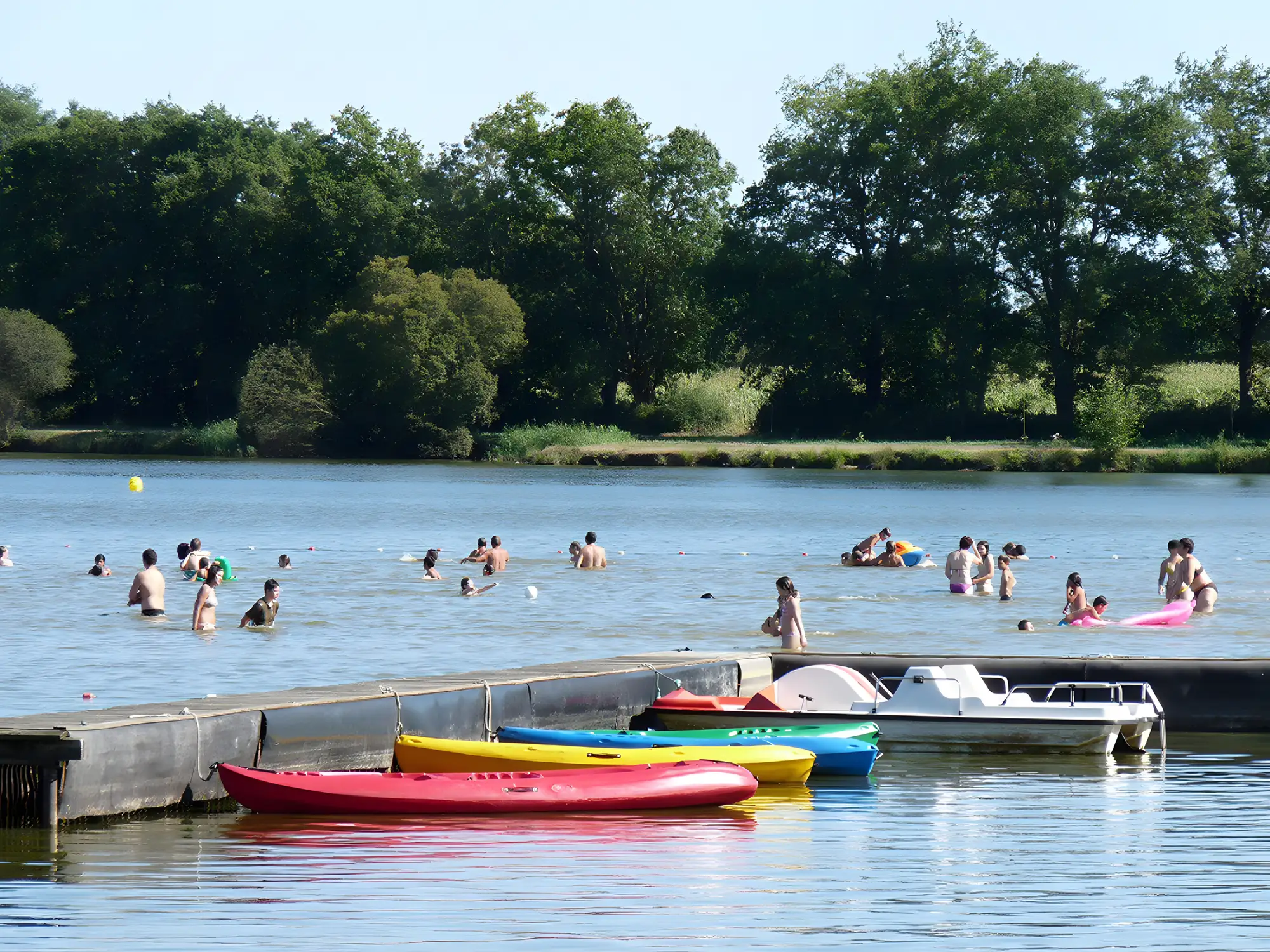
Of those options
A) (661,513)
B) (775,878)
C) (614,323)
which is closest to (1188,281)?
(614,323)

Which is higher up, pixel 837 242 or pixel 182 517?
pixel 837 242

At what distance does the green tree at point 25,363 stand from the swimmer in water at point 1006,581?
246 ft

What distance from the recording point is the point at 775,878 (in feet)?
38.1

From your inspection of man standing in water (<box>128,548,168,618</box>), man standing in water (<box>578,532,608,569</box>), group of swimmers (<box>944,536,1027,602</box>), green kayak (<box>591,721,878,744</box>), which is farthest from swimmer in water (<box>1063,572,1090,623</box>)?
man standing in water (<box>128,548,168,618</box>)

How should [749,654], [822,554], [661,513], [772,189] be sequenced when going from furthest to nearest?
[772,189]
[661,513]
[822,554]
[749,654]

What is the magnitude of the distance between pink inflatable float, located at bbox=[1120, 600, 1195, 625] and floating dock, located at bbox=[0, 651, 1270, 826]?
897 cm

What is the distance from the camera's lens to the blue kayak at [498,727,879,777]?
15.6 meters

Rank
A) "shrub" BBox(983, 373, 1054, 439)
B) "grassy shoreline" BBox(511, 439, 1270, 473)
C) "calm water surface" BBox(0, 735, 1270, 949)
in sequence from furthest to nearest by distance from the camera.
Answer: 1. "shrub" BBox(983, 373, 1054, 439)
2. "grassy shoreline" BBox(511, 439, 1270, 473)
3. "calm water surface" BBox(0, 735, 1270, 949)

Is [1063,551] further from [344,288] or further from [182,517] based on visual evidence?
[344,288]

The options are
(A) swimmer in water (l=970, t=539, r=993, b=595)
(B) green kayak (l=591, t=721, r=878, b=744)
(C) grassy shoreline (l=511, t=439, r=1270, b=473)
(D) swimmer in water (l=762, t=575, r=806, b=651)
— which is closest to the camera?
(B) green kayak (l=591, t=721, r=878, b=744)

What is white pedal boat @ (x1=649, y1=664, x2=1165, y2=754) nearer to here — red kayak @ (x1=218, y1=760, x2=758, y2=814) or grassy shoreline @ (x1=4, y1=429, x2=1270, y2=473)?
red kayak @ (x1=218, y1=760, x2=758, y2=814)

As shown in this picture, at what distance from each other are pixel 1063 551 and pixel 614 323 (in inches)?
2435

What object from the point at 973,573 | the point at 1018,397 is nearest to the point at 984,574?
the point at 973,573

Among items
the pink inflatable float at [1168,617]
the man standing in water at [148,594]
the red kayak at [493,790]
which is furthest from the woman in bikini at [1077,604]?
the man standing in water at [148,594]
